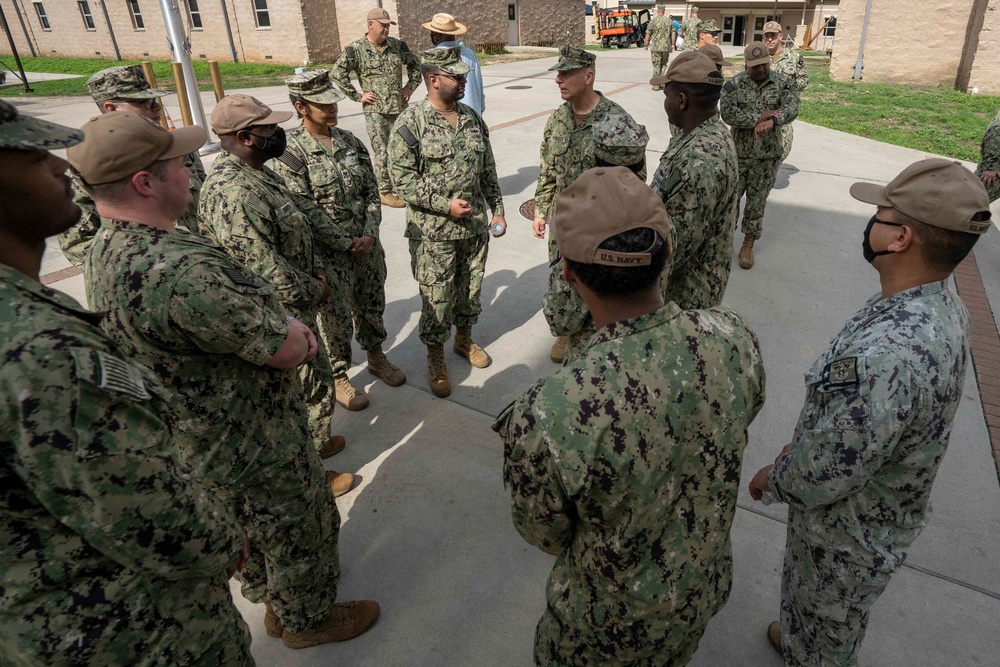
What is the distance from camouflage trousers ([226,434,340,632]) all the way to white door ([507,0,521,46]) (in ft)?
86.3

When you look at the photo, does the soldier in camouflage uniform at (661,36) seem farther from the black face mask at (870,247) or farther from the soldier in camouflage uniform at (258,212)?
the black face mask at (870,247)

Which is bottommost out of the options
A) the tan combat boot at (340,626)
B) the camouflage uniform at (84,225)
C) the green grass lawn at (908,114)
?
the tan combat boot at (340,626)

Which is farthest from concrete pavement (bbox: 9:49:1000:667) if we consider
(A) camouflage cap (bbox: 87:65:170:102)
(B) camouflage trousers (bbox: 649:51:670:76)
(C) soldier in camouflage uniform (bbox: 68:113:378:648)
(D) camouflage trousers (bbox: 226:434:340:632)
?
(B) camouflage trousers (bbox: 649:51:670:76)

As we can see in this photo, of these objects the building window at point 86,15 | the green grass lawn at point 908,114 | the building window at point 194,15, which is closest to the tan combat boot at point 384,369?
the green grass lawn at point 908,114

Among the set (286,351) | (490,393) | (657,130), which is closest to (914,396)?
(286,351)

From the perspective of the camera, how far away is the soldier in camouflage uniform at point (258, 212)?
2672 millimetres

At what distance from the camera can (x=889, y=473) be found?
5.83 ft

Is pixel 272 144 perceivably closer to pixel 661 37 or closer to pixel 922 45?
pixel 661 37

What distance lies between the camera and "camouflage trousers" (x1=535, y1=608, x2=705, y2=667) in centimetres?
159

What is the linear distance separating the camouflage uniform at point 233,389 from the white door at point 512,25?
26.3 metres

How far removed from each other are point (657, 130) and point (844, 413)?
396 inches

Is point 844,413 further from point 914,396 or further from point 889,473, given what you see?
point 889,473

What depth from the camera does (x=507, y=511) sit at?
307 centimetres

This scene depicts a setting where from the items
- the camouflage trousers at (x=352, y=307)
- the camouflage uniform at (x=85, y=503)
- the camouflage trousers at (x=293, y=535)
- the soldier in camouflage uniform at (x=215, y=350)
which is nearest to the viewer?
the camouflage uniform at (x=85, y=503)
